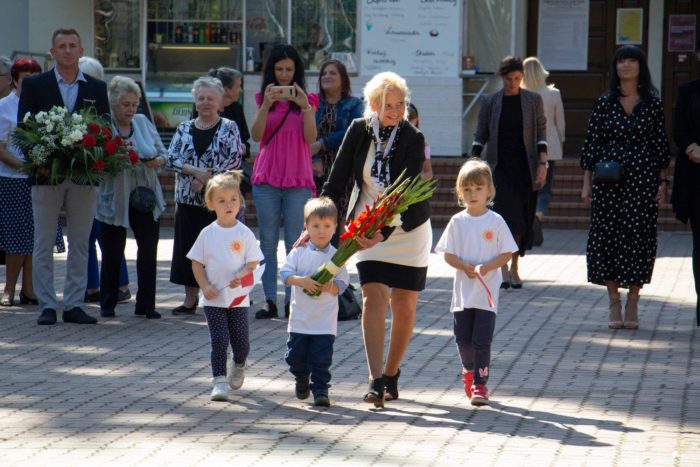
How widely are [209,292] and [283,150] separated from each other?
335cm

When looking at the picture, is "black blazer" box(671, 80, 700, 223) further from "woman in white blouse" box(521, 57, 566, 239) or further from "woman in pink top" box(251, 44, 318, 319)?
"woman in white blouse" box(521, 57, 566, 239)

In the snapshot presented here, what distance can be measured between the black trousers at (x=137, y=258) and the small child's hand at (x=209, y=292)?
327cm

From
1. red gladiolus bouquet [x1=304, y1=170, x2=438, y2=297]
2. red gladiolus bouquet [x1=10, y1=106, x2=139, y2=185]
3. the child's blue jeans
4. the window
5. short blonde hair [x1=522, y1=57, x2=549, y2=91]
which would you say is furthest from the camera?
the window

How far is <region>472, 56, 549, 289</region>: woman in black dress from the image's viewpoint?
12.2 metres

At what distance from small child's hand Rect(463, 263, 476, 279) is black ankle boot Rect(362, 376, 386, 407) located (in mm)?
754

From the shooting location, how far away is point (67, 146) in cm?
1006

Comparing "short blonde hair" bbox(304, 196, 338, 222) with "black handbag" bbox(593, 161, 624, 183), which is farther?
"black handbag" bbox(593, 161, 624, 183)

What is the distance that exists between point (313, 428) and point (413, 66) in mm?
13180

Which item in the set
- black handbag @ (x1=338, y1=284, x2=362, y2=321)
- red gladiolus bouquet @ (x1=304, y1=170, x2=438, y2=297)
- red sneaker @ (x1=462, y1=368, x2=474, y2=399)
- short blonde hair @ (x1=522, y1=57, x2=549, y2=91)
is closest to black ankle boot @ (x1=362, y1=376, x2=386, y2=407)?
red sneaker @ (x1=462, y1=368, x2=474, y2=399)

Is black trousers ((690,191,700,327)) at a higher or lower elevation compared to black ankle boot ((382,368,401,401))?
higher

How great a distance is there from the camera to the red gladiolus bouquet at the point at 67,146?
1005 cm

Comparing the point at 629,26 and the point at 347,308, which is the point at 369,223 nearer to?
the point at 347,308

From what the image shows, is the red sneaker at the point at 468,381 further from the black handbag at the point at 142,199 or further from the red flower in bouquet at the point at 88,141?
the black handbag at the point at 142,199

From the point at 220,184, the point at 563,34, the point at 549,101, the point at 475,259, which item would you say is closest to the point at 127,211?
the point at 220,184
